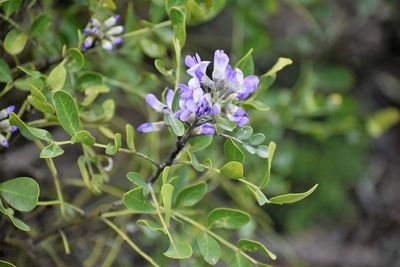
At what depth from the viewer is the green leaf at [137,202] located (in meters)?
0.84

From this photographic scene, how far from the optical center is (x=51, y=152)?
82cm

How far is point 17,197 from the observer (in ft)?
2.90

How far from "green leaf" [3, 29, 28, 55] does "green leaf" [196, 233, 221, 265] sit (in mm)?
455

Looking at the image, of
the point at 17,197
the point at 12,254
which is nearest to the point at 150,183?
the point at 17,197

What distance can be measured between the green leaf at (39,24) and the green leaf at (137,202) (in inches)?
15.0

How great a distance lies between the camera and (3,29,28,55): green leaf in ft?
3.26

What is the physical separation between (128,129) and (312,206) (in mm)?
1145

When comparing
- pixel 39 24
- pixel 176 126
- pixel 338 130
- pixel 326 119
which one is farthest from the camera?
pixel 326 119

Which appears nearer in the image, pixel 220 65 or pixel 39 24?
pixel 220 65

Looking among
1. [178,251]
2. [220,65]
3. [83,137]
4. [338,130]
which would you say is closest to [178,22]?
[220,65]

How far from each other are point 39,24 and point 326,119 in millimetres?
1127

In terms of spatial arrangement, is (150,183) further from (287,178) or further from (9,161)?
(287,178)

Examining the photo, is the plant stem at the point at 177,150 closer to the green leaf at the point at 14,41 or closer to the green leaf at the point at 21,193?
the green leaf at the point at 21,193

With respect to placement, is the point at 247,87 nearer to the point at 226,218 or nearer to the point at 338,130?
the point at 226,218
